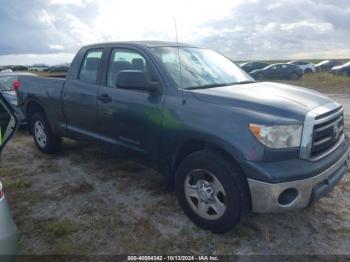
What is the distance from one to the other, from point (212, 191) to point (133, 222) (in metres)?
0.96

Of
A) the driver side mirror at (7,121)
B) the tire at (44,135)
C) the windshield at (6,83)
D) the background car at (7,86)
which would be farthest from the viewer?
the windshield at (6,83)

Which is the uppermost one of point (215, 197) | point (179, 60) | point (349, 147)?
point (179, 60)

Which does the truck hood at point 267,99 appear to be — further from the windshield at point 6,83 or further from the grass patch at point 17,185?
the windshield at point 6,83

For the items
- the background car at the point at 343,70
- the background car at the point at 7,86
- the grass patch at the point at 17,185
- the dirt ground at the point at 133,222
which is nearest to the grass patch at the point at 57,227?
the dirt ground at the point at 133,222

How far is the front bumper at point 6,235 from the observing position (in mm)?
2088

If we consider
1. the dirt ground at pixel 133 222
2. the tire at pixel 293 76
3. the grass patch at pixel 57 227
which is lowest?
the tire at pixel 293 76

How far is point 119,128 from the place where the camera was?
4051 mm

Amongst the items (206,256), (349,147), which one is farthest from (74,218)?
(349,147)

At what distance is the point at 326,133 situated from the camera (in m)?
3.14

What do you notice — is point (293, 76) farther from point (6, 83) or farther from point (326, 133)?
point (326, 133)

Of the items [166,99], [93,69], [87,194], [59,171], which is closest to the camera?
[166,99]

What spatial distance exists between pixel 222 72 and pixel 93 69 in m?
1.78

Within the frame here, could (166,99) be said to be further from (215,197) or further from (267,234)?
(267,234)

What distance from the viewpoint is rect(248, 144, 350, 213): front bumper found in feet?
9.10
